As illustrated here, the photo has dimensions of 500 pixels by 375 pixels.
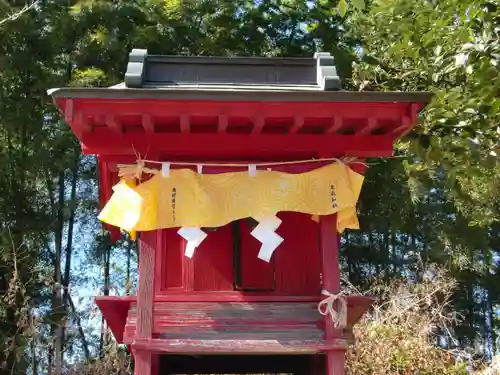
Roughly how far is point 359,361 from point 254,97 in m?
6.04

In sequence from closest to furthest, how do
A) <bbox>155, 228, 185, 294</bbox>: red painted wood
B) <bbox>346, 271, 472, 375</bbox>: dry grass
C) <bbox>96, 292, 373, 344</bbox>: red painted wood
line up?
<bbox>96, 292, 373, 344</bbox>: red painted wood, <bbox>155, 228, 185, 294</bbox>: red painted wood, <bbox>346, 271, 472, 375</bbox>: dry grass

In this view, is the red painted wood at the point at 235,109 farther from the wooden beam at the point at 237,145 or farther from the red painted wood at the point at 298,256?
the red painted wood at the point at 298,256

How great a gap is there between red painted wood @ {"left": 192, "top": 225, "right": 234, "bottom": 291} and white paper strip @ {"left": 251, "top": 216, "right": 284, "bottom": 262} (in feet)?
1.34

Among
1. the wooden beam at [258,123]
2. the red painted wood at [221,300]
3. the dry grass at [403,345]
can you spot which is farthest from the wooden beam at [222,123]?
the dry grass at [403,345]

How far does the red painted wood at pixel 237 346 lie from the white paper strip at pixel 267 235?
2.08 ft

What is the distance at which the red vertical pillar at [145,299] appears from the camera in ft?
13.1

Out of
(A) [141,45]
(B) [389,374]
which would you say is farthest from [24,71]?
(B) [389,374]

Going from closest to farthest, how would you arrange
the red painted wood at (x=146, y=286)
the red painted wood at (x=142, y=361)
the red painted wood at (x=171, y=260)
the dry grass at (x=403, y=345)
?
the red painted wood at (x=142, y=361)
the red painted wood at (x=146, y=286)
the red painted wood at (x=171, y=260)
the dry grass at (x=403, y=345)

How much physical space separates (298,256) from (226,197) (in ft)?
2.70

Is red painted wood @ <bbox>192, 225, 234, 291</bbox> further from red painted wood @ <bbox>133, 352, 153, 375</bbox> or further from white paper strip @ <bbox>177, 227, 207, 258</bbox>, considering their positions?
red painted wood @ <bbox>133, 352, 153, 375</bbox>

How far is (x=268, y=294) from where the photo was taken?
4641mm

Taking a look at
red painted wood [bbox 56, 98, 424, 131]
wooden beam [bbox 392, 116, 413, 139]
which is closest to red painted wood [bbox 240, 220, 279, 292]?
red painted wood [bbox 56, 98, 424, 131]

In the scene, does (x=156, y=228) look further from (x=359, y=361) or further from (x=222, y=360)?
(x=359, y=361)

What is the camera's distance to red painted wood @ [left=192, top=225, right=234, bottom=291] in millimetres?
4637
